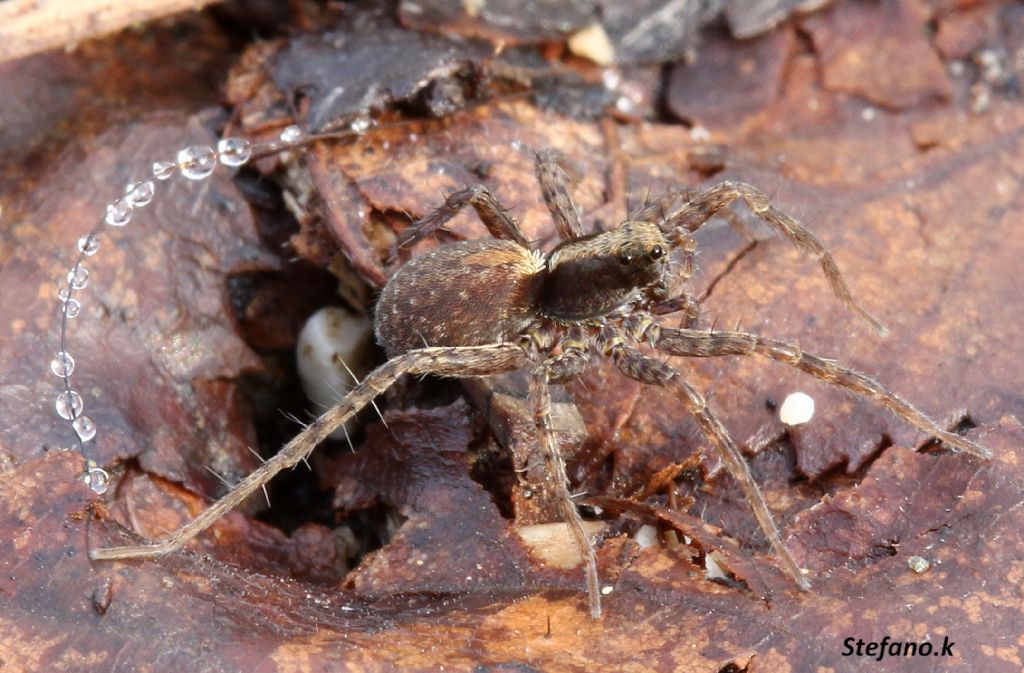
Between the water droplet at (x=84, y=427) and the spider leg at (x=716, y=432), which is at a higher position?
the water droplet at (x=84, y=427)

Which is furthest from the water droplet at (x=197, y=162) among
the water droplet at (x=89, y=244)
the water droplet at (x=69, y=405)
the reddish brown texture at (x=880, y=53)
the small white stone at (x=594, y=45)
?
the reddish brown texture at (x=880, y=53)

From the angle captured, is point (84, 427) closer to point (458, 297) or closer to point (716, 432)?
point (458, 297)

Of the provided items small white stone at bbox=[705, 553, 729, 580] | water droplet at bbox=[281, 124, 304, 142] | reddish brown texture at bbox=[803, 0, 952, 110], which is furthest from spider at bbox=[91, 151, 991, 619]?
reddish brown texture at bbox=[803, 0, 952, 110]

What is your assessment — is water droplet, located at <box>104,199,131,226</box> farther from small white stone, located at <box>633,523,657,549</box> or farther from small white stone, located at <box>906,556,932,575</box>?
small white stone, located at <box>906,556,932,575</box>

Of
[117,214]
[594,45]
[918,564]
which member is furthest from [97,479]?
[594,45]

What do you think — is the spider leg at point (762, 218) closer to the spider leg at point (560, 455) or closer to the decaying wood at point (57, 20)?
the spider leg at point (560, 455)

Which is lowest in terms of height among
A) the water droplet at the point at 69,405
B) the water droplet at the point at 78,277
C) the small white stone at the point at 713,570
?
the small white stone at the point at 713,570
